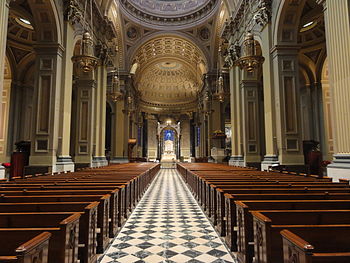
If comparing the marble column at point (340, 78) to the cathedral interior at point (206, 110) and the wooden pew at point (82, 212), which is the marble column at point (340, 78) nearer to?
the cathedral interior at point (206, 110)

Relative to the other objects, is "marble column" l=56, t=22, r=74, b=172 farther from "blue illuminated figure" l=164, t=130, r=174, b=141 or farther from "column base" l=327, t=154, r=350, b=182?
"blue illuminated figure" l=164, t=130, r=174, b=141

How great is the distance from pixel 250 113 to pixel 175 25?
1206 centimetres

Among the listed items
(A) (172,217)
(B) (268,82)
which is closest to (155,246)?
(A) (172,217)

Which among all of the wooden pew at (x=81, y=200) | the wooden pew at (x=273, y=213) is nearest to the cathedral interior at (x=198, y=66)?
the wooden pew at (x=273, y=213)

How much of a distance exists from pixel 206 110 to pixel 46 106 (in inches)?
484

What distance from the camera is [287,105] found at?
7621 millimetres

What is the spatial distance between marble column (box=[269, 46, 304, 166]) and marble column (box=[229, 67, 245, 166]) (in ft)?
10.2

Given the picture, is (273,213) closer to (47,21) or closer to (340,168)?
(340,168)

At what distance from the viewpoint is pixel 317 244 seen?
1518 mm

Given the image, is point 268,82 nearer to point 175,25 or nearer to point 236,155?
point 236,155

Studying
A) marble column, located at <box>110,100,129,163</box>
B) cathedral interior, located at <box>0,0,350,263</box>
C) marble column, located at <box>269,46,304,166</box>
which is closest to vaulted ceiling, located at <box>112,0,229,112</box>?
cathedral interior, located at <box>0,0,350,263</box>

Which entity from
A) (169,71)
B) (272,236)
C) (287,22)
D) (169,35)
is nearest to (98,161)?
(287,22)

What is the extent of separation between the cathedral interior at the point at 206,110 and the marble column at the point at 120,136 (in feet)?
0.24

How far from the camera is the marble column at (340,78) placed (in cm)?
460
